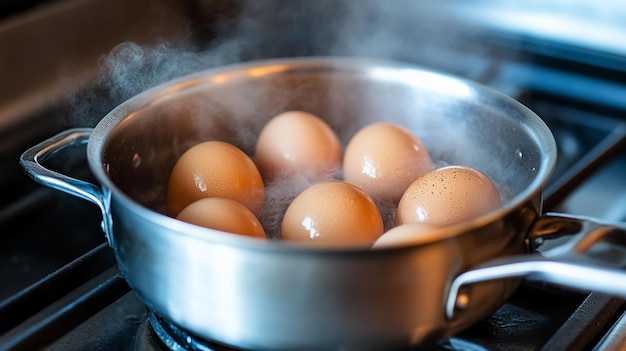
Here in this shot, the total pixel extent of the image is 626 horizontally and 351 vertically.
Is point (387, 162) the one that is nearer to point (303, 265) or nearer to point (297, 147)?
Answer: point (297, 147)

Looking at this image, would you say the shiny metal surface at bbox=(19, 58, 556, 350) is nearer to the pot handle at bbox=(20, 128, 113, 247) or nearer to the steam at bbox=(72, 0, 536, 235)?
the pot handle at bbox=(20, 128, 113, 247)

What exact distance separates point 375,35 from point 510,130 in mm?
651

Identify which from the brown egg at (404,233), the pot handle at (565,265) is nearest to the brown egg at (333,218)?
the brown egg at (404,233)

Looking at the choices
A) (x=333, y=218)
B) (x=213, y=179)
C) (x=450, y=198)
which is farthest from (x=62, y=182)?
(x=450, y=198)

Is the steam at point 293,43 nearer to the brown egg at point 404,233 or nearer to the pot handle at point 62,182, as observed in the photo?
the pot handle at point 62,182

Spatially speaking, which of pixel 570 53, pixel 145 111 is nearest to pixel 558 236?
pixel 145 111

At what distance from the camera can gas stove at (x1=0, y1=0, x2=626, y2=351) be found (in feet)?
2.47

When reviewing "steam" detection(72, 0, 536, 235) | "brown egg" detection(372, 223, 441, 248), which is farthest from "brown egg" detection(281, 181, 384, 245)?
"steam" detection(72, 0, 536, 235)

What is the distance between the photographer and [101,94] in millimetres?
1164

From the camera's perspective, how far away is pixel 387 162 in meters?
0.85

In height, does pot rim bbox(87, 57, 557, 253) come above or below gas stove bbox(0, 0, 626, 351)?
above

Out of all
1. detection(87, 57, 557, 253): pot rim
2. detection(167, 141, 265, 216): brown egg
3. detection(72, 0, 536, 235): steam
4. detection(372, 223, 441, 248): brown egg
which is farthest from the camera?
detection(72, 0, 536, 235): steam

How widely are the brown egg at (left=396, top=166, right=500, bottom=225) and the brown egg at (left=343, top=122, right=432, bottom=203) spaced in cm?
9

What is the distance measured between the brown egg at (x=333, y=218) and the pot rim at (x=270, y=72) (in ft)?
0.10
